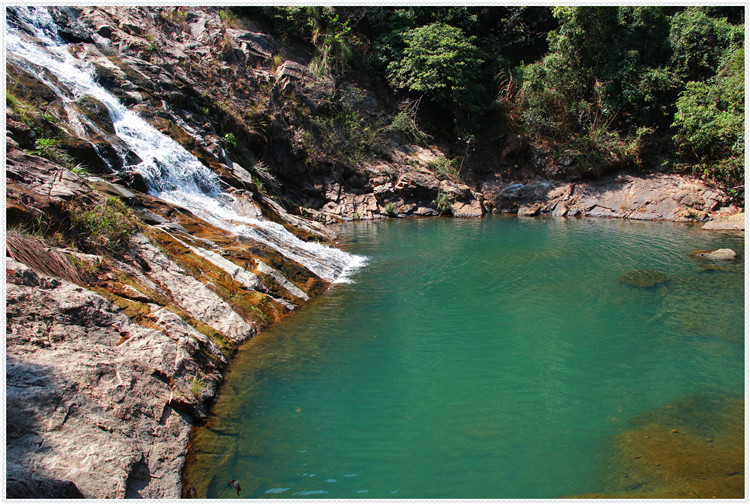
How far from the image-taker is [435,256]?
1351cm

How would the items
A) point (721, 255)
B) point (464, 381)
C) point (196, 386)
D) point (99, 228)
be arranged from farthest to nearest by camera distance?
point (721, 255) < point (99, 228) < point (464, 381) < point (196, 386)

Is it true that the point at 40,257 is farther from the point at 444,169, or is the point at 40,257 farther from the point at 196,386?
the point at 444,169

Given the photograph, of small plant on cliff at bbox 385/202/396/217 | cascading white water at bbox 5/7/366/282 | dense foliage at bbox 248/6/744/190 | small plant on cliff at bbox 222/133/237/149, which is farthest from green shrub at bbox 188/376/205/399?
dense foliage at bbox 248/6/744/190

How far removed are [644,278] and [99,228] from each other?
11.7 metres

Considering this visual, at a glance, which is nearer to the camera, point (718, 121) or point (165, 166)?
point (165, 166)


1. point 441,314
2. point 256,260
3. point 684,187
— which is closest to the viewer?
point 441,314

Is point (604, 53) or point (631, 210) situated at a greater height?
point (604, 53)

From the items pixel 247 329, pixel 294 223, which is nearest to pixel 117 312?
pixel 247 329

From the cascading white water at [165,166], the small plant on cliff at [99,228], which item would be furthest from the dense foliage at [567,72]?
the small plant on cliff at [99,228]

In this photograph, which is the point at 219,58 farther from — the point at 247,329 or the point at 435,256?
the point at 247,329

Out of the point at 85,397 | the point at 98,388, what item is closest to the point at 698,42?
the point at 98,388

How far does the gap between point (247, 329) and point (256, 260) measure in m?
2.55

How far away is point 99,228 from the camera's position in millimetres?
7094

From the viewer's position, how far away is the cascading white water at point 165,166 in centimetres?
1178
